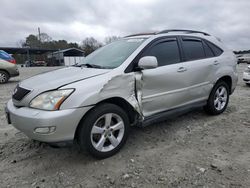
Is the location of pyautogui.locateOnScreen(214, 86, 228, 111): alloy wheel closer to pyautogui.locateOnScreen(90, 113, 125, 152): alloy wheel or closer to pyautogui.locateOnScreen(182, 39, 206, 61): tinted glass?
pyautogui.locateOnScreen(182, 39, 206, 61): tinted glass

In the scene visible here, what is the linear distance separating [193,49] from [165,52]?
2.54 feet

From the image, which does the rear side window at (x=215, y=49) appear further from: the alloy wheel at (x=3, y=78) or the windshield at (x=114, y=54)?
the alloy wheel at (x=3, y=78)

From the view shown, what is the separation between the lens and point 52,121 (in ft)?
7.64

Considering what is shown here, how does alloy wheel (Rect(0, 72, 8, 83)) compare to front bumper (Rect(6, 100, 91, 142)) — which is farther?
alloy wheel (Rect(0, 72, 8, 83))

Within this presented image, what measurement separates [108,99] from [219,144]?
1.84 metres

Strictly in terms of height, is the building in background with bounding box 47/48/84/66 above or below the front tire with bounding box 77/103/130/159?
above

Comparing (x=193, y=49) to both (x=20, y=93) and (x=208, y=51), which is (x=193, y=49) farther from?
(x=20, y=93)

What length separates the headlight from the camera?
2.39 metres

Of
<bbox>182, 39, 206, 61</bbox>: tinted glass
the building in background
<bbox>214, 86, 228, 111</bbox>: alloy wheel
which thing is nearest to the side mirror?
<bbox>182, 39, 206, 61</bbox>: tinted glass

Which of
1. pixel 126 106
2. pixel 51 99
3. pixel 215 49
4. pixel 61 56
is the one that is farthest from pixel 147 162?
pixel 61 56

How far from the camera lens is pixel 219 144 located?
320 cm

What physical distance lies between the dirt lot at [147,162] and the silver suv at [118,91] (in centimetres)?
32

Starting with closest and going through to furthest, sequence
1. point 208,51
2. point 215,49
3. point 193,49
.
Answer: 1. point 193,49
2. point 208,51
3. point 215,49

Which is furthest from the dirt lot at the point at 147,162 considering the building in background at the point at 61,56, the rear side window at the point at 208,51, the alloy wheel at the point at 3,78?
the building in background at the point at 61,56
